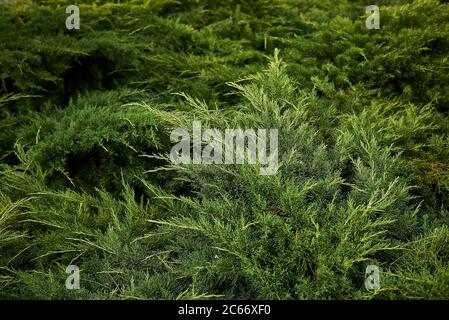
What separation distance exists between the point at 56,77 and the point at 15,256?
1.72m

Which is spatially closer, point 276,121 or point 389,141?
point 276,121

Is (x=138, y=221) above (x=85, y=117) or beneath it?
beneath

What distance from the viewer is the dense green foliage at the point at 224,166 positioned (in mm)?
2182

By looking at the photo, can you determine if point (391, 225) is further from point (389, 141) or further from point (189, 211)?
point (189, 211)

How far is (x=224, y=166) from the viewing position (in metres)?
2.44

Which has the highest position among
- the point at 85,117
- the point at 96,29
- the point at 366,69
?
the point at 96,29

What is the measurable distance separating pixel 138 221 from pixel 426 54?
2.56m

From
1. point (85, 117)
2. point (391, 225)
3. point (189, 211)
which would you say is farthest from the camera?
point (85, 117)

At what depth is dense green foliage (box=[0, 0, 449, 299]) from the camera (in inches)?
85.9

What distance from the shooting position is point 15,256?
2.58 m

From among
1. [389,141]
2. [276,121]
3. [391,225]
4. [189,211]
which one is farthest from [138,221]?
[389,141]

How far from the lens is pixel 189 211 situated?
279 centimetres
